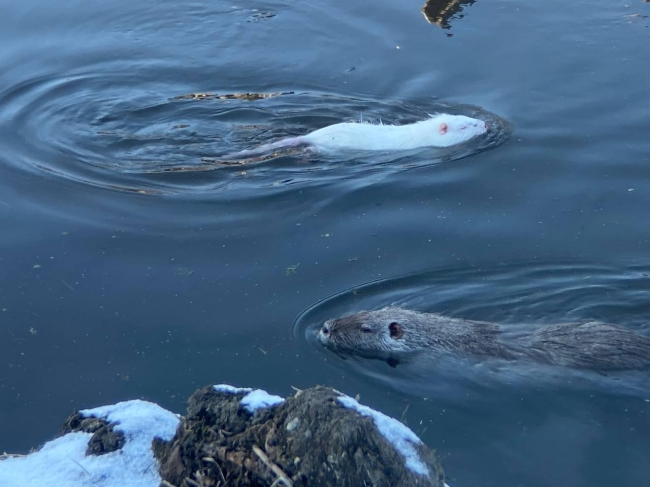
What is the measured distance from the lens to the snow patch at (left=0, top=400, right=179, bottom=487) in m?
3.09

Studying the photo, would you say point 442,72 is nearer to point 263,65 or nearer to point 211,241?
point 263,65

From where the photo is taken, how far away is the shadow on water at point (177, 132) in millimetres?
6480

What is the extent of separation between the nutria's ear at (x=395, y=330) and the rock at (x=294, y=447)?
166 cm

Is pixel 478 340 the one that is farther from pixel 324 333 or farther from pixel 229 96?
pixel 229 96

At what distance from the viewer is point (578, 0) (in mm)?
9500

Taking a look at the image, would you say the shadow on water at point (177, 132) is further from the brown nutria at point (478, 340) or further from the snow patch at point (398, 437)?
the snow patch at point (398, 437)

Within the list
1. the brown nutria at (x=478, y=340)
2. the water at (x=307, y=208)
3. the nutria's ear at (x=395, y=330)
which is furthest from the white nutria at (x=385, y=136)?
the nutria's ear at (x=395, y=330)

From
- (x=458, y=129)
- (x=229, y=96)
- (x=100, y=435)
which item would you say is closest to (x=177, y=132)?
(x=229, y=96)

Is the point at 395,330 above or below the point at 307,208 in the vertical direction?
→ below

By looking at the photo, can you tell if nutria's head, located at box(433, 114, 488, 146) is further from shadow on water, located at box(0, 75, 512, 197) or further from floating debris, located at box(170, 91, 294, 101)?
floating debris, located at box(170, 91, 294, 101)

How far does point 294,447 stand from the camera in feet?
9.54

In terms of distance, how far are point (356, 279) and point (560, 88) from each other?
142 inches

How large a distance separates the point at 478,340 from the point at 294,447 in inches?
85.7

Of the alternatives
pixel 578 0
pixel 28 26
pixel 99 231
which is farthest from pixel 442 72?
pixel 28 26
